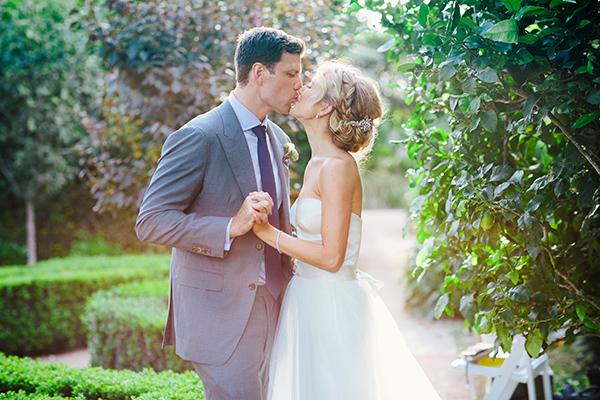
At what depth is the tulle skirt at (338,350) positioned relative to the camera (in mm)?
2365

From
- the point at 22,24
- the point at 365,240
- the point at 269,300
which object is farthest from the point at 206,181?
the point at 365,240

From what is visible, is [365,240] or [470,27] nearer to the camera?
[470,27]

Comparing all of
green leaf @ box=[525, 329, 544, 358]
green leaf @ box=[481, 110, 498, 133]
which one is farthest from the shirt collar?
green leaf @ box=[525, 329, 544, 358]

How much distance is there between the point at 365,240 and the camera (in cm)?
1382

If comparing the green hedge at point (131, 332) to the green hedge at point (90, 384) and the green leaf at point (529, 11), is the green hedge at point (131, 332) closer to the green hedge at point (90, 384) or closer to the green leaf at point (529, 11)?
the green hedge at point (90, 384)

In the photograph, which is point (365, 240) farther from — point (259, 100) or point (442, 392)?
point (259, 100)

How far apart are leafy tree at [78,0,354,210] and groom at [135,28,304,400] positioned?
1.51 meters

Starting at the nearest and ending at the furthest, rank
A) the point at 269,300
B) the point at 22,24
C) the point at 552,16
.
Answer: the point at 552,16 → the point at 269,300 → the point at 22,24

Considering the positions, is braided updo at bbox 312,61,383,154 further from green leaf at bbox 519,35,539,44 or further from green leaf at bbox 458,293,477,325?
green leaf at bbox 458,293,477,325

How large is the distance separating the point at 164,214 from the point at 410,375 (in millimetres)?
1388

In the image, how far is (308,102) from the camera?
8.59ft

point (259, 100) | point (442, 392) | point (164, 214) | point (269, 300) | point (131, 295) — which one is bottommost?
point (442, 392)

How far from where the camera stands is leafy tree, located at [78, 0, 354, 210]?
420 cm

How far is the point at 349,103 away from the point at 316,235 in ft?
2.20
